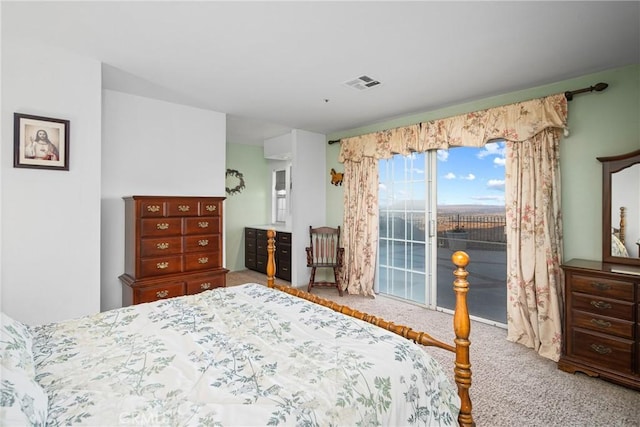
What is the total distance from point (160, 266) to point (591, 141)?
13.8ft

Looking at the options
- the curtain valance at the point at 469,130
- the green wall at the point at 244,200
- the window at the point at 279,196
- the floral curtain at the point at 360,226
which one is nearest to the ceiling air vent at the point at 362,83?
the curtain valance at the point at 469,130

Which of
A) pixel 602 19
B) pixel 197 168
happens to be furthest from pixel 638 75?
pixel 197 168

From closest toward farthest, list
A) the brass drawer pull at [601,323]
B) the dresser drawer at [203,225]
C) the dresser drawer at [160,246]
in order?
the brass drawer pull at [601,323] < the dresser drawer at [160,246] < the dresser drawer at [203,225]

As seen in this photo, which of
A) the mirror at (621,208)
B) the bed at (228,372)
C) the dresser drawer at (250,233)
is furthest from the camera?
the dresser drawer at (250,233)

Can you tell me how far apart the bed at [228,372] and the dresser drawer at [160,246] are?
4.26ft

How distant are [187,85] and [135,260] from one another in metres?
1.78

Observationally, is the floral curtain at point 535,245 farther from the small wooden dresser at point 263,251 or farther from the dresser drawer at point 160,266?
the dresser drawer at point 160,266

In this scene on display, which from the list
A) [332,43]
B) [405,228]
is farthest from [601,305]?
[332,43]

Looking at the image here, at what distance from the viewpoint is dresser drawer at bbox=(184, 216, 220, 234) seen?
322 cm

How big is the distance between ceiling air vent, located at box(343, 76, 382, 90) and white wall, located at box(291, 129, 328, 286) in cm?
195

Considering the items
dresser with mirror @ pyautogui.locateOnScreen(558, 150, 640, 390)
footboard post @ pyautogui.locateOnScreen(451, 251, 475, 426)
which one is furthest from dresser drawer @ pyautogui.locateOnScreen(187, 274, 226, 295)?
dresser with mirror @ pyautogui.locateOnScreen(558, 150, 640, 390)

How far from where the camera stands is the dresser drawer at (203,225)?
322 cm

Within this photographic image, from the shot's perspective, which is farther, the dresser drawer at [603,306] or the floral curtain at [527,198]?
the floral curtain at [527,198]

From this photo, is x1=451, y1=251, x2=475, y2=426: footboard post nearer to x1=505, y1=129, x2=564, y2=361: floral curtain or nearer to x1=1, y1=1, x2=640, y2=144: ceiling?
x1=1, y1=1, x2=640, y2=144: ceiling
